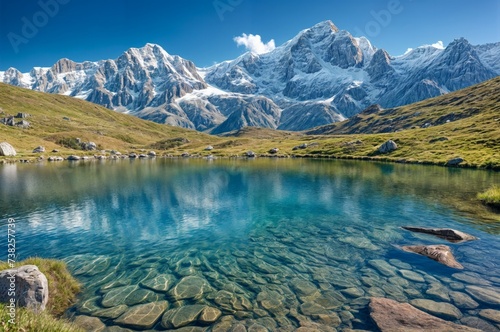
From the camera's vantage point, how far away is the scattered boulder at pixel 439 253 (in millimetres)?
22047

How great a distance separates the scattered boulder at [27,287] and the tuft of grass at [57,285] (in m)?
0.92

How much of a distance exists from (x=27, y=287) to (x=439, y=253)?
29175 mm

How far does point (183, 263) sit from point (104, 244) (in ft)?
33.6

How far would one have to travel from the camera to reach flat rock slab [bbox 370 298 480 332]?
1405 centimetres

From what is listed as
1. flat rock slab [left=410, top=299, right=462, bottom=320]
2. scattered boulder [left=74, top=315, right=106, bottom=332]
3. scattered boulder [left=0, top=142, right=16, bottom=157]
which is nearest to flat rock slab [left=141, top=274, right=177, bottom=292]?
scattered boulder [left=74, top=315, right=106, bottom=332]

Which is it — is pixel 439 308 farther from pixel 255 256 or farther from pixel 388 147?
pixel 388 147

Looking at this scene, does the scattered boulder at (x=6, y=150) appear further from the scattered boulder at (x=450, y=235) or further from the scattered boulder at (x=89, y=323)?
the scattered boulder at (x=450, y=235)

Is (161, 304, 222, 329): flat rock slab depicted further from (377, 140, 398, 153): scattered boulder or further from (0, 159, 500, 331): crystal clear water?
(377, 140, 398, 153): scattered boulder

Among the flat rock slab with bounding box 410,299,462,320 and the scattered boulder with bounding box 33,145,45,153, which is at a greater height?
the scattered boulder with bounding box 33,145,45,153

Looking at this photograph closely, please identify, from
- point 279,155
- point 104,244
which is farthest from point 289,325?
point 279,155

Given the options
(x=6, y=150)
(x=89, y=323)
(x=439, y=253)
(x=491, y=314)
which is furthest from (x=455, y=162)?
(x=6, y=150)

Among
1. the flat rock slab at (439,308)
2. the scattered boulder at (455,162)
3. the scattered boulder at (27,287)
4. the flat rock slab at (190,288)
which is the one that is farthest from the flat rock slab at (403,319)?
the scattered boulder at (455,162)

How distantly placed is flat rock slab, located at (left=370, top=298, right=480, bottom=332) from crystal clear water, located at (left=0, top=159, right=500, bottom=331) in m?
0.68

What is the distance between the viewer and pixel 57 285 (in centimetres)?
1753
